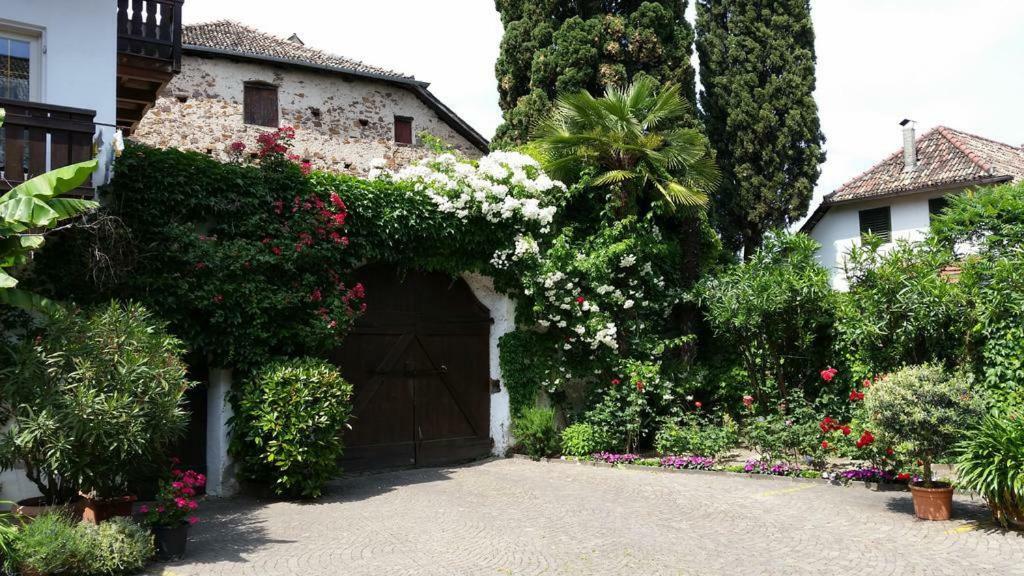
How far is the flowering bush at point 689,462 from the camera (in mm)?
11555

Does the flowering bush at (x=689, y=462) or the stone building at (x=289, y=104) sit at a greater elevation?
the stone building at (x=289, y=104)

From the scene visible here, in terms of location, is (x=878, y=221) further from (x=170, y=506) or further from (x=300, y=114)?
(x=170, y=506)

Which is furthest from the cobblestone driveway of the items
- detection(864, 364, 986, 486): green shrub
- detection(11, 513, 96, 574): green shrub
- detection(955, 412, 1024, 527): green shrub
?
detection(864, 364, 986, 486): green shrub

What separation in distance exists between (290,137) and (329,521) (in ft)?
17.7

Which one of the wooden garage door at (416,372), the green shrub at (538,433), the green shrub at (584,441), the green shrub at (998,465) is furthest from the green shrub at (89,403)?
the green shrub at (998,465)

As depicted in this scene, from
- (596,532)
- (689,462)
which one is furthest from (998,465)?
(689,462)

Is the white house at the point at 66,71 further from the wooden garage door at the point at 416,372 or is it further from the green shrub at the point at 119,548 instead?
the wooden garage door at the point at 416,372

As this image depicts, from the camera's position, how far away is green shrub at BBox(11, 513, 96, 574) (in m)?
6.05

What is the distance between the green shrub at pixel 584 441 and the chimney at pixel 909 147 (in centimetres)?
1755

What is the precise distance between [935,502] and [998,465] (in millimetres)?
901

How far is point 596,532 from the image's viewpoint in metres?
7.94

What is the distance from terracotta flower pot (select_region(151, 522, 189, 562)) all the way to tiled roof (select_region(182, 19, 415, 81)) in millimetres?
14268

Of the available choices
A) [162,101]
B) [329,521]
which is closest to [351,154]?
[162,101]

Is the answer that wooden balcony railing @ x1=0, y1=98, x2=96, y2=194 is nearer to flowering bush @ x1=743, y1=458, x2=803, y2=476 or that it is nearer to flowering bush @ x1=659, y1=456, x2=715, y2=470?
flowering bush @ x1=659, y1=456, x2=715, y2=470
